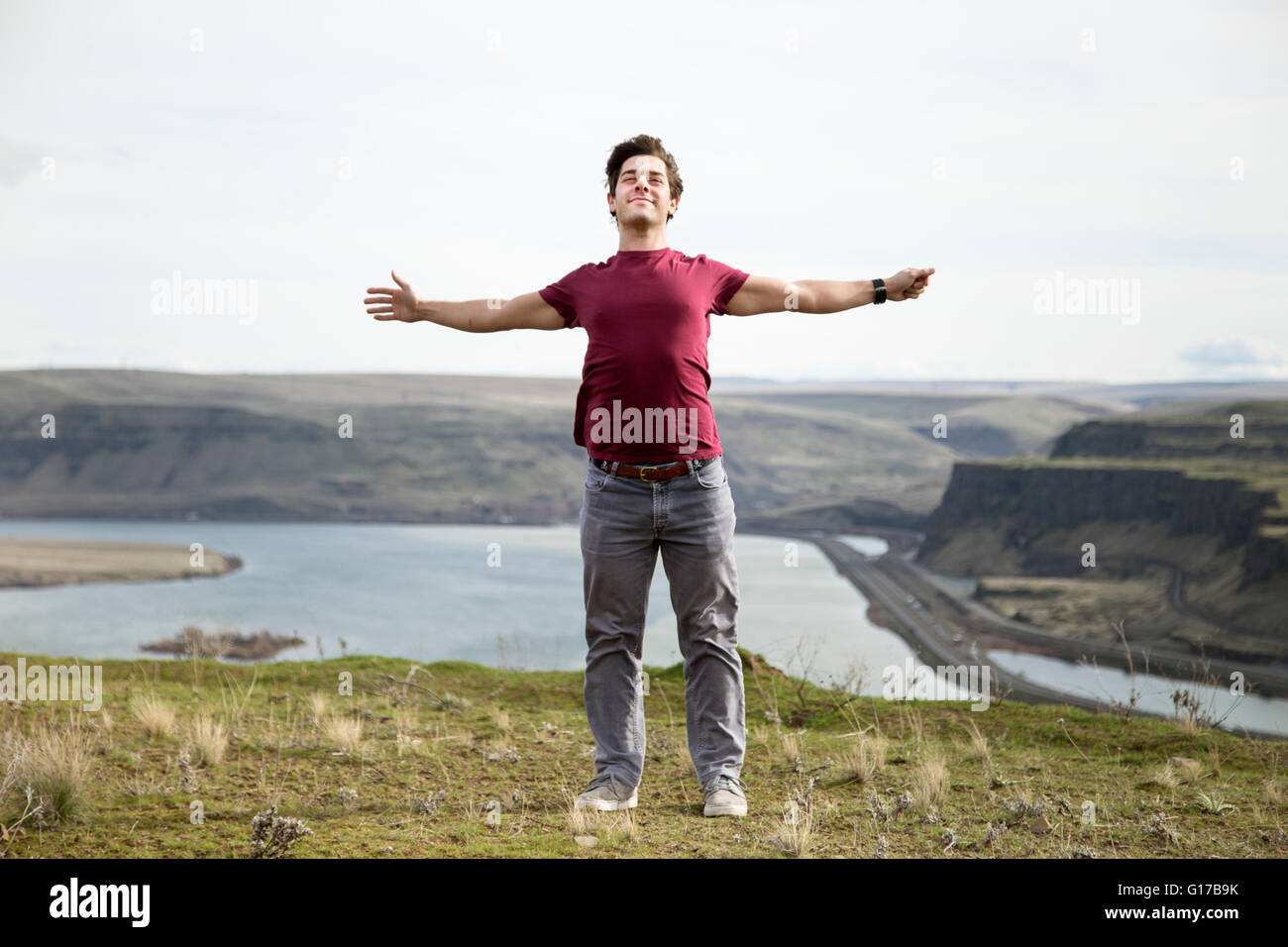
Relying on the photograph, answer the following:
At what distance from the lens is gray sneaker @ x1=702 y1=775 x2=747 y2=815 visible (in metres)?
3.73

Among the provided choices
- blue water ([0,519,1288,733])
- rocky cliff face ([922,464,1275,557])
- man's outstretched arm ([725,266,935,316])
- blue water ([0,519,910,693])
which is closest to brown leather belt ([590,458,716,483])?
man's outstretched arm ([725,266,935,316])

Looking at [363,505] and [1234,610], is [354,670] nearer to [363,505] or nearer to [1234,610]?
[1234,610]

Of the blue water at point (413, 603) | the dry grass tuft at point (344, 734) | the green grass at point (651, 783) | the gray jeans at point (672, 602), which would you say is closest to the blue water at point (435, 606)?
the blue water at point (413, 603)

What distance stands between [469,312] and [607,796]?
1.69m

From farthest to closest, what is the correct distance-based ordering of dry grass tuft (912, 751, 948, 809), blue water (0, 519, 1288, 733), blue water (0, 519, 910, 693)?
blue water (0, 519, 910, 693), blue water (0, 519, 1288, 733), dry grass tuft (912, 751, 948, 809)

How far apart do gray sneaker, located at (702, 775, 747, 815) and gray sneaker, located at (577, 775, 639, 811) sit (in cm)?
25

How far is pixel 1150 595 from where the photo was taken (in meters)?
82.1

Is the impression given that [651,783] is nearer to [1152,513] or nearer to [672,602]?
[672,602]

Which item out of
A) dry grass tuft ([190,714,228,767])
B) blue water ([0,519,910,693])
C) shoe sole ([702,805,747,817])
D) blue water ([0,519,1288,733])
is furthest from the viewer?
blue water ([0,519,910,693])

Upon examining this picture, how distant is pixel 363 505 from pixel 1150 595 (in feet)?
334

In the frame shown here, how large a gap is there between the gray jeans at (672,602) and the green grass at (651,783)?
249 millimetres

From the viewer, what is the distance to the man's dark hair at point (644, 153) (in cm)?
386

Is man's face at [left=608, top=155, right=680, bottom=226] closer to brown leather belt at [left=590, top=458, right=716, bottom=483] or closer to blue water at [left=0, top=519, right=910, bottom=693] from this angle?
brown leather belt at [left=590, top=458, right=716, bottom=483]

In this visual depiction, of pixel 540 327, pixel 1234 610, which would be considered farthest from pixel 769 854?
pixel 1234 610
